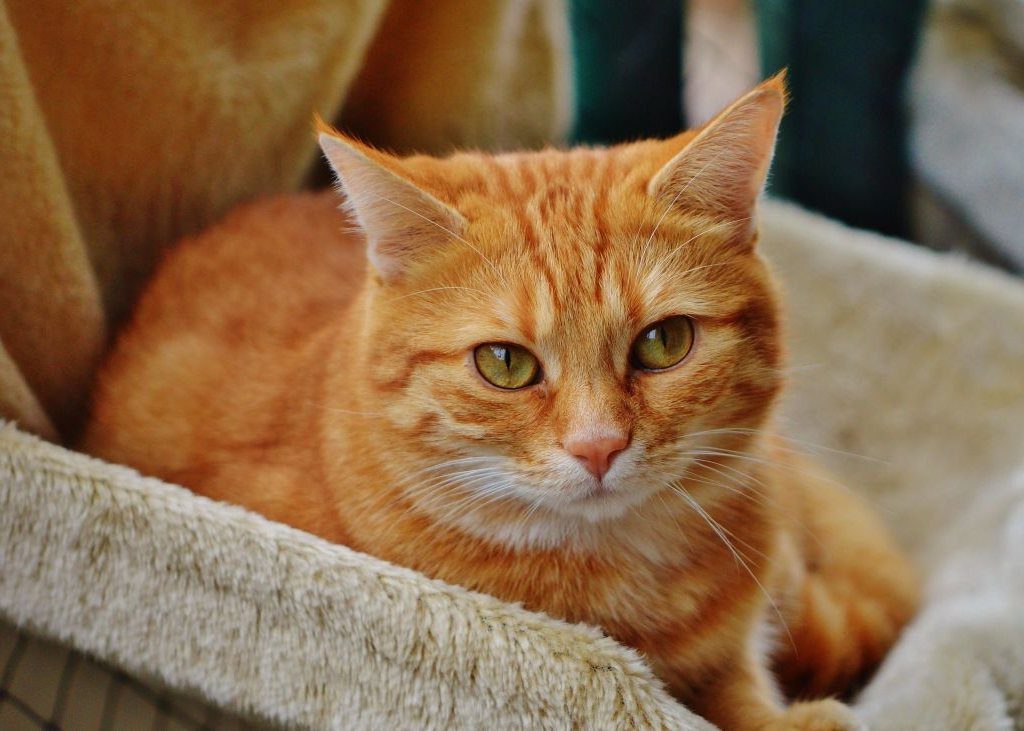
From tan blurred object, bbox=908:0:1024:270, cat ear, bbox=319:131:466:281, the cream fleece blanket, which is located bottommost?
the cream fleece blanket

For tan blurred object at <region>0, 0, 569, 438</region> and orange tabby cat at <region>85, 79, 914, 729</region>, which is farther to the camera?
tan blurred object at <region>0, 0, 569, 438</region>

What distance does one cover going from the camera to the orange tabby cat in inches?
37.1

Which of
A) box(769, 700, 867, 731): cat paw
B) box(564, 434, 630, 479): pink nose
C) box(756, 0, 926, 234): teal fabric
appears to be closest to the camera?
box(564, 434, 630, 479): pink nose

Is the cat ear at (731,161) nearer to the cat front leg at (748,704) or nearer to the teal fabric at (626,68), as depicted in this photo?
the cat front leg at (748,704)

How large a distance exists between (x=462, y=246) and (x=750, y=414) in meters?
0.37

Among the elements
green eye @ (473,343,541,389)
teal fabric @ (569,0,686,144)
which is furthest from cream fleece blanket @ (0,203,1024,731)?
teal fabric @ (569,0,686,144)

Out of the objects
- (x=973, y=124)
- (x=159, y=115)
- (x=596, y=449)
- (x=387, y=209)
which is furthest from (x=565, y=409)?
(x=973, y=124)

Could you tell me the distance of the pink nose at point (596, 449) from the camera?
2.91ft

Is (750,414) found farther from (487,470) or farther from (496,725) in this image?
(496,725)

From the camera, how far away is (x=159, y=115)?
1.37m

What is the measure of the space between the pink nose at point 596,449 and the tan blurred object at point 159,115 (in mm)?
678

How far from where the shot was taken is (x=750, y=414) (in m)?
1.05

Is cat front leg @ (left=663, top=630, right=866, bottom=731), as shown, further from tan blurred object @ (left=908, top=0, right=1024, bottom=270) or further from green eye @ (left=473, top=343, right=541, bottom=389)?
tan blurred object @ (left=908, top=0, right=1024, bottom=270)

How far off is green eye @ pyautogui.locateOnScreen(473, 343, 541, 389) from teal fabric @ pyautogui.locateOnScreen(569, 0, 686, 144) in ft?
3.64
